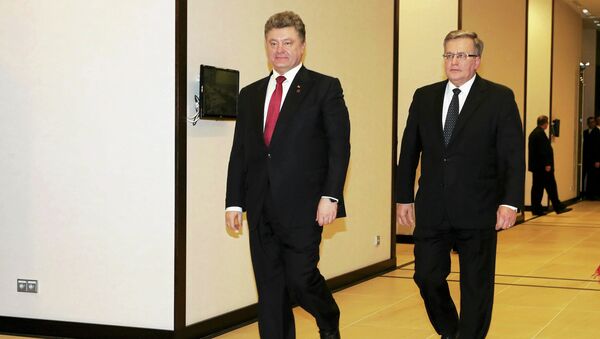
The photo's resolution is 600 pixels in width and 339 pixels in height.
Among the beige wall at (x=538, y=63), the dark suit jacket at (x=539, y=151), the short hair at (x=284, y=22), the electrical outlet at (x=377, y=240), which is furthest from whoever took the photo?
the beige wall at (x=538, y=63)

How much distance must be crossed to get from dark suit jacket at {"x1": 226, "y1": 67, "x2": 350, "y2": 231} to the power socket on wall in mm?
1856

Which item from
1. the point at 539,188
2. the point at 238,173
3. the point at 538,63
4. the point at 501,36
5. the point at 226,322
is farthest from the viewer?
the point at 538,63

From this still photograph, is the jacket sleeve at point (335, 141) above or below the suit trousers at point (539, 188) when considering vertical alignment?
above

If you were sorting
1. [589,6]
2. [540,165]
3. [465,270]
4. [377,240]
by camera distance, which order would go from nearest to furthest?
[465,270] < [377,240] < [540,165] < [589,6]

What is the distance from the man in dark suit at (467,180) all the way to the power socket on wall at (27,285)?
94.1 inches

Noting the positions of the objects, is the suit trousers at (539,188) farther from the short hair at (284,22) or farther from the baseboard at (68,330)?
the short hair at (284,22)

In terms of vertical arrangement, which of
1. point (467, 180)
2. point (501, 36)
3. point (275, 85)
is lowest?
point (467, 180)

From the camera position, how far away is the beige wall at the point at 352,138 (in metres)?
5.27

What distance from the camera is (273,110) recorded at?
13.3ft

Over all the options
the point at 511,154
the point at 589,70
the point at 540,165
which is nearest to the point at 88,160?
the point at 511,154

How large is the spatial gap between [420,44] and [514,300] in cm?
474

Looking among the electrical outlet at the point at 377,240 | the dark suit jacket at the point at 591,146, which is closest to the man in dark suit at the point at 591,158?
the dark suit jacket at the point at 591,146

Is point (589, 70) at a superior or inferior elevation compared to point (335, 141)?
superior

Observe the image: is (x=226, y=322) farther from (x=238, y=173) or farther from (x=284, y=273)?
(x=238, y=173)
